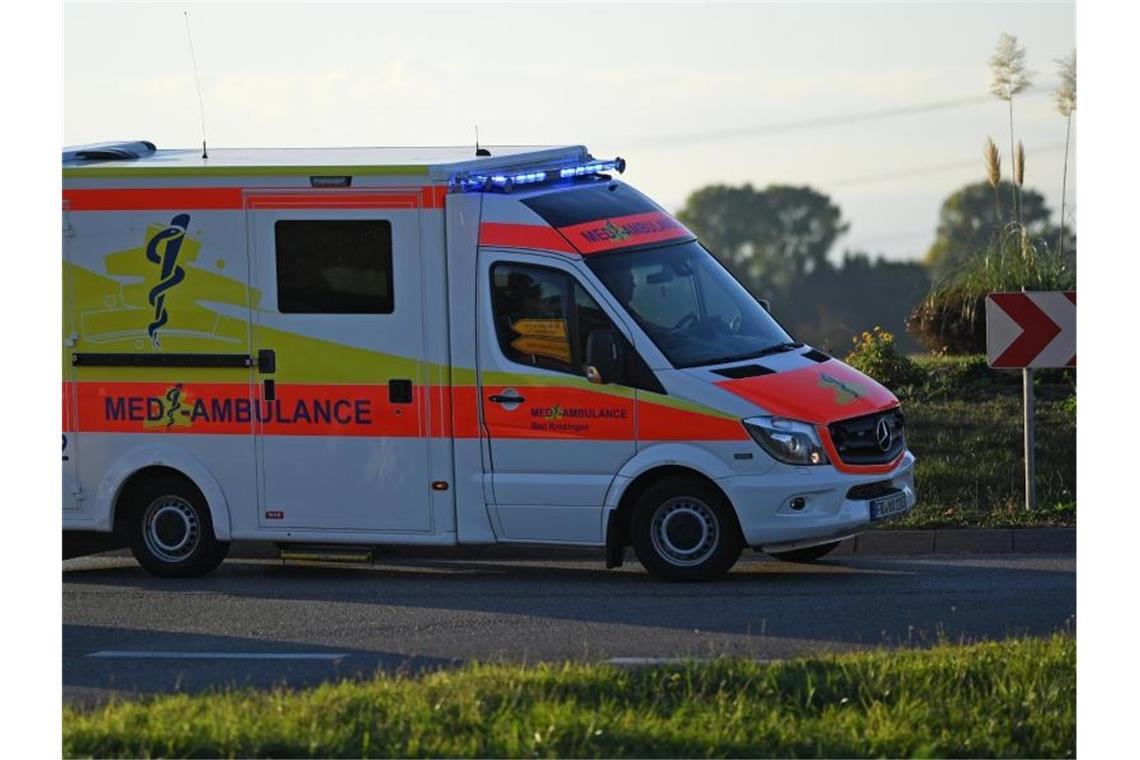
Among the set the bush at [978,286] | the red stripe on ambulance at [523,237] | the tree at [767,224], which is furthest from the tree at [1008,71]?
the tree at [767,224]

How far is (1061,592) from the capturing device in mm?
11664

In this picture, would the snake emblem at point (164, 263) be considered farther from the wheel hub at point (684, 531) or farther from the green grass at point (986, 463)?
the green grass at point (986, 463)

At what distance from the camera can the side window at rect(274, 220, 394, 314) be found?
12.8 metres

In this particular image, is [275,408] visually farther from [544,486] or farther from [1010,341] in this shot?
[1010,341]

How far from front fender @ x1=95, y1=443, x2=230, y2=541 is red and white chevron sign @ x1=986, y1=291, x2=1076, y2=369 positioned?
533cm

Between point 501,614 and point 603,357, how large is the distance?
166 centimetres

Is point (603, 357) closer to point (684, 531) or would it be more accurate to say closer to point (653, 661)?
point (684, 531)

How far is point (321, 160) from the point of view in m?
13.1

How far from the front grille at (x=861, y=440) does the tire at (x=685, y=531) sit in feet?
2.49

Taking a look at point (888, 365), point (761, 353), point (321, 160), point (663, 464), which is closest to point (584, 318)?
point (663, 464)

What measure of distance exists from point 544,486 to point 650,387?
0.89 meters

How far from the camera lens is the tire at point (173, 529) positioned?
13.4 metres

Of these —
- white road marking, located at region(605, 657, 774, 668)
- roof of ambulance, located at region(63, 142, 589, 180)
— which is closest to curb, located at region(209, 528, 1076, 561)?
roof of ambulance, located at region(63, 142, 589, 180)
